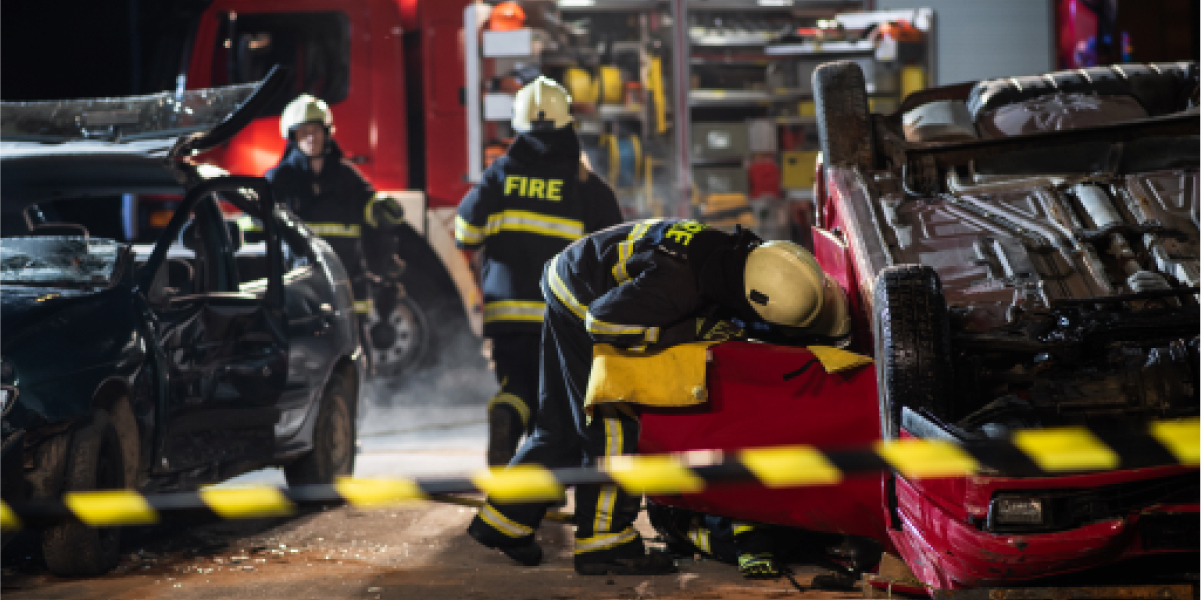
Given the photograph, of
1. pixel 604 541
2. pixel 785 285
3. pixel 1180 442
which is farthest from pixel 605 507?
pixel 1180 442

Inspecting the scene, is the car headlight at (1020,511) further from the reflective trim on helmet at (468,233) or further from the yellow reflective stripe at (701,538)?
the reflective trim on helmet at (468,233)

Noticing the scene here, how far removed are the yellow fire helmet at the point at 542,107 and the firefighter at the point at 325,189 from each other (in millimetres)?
1614

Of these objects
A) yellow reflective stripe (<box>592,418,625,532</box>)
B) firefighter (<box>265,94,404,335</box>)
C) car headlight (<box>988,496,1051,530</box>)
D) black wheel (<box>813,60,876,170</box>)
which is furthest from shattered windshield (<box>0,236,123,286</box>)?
car headlight (<box>988,496,1051,530</box>)

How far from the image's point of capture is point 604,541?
152 inches

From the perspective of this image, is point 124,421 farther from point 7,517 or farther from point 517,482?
point 517,482

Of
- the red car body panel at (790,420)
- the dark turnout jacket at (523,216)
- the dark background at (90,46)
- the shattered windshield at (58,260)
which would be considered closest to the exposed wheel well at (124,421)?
the shattered windshield at (58,260)

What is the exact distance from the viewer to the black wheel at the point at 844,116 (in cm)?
454

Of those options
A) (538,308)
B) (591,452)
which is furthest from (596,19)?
(591,452)

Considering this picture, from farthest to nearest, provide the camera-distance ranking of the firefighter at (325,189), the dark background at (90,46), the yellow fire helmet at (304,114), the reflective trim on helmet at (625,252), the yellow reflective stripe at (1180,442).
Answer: the dark background at (90,46) < the yellow fire helmet at (304,114) < the firefighter at (325,189) < the reflective trim on helmet at (625,252) < the yellow reflective stripe at (1180,442)

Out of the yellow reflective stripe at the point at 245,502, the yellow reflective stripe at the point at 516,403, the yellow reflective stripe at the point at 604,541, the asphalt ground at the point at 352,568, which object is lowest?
the asphalt ground at the point at 352,568

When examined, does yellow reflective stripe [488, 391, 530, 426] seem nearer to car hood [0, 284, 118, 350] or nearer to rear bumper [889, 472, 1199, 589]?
car hood [0, 284, 118, 350]

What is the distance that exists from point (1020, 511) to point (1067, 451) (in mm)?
280

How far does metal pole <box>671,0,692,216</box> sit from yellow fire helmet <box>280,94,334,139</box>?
8.78 feet

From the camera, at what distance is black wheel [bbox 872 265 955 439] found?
119 inches
